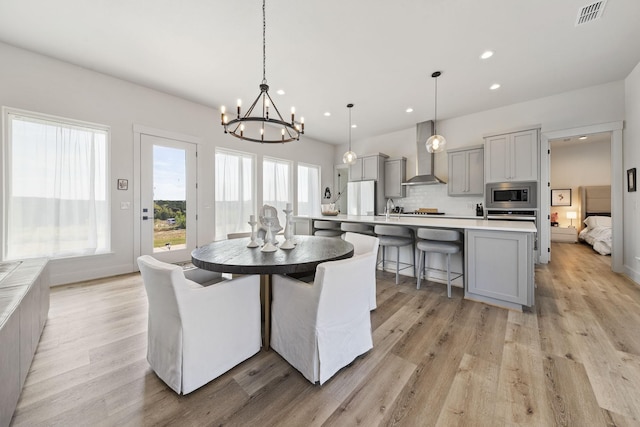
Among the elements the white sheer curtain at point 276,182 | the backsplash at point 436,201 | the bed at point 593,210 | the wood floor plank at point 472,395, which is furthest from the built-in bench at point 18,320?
the bed at point 593,210

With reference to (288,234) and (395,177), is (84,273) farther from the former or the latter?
(395,177)

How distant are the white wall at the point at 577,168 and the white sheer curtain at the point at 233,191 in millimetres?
8383

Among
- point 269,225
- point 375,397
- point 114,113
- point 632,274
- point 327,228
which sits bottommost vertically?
point 375,397

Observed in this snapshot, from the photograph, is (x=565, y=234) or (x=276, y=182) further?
(x=565, y=234)

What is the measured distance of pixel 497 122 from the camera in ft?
15.4

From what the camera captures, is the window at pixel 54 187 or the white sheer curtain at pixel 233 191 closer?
the window at pixel 54 187

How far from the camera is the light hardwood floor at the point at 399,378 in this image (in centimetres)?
121

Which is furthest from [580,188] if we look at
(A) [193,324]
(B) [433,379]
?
(A) [193,324]

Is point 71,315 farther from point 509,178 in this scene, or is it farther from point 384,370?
point 509,178

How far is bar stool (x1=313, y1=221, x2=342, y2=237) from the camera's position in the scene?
12.6ft

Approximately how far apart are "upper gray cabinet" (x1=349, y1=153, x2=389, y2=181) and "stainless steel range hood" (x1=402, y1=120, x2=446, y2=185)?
78cm

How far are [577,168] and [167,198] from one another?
10.1 metres

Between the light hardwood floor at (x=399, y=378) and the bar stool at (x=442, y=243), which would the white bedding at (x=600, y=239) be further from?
the bar stool at (x=442, y=243)

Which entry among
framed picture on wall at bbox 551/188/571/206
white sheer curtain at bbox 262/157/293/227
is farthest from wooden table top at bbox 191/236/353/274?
framed picture on wall at bbox 551/188/571/206
